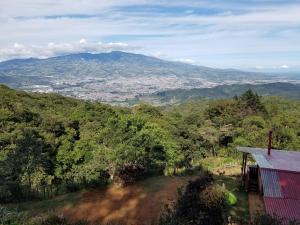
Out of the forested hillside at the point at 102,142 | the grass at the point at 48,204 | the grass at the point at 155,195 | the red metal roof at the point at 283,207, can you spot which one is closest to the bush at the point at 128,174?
the forested hillside at the point at 102,142

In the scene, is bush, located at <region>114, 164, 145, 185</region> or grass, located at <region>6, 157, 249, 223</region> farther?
bush, located at <region>114, 164, 145, 185</region>

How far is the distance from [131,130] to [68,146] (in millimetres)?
10222

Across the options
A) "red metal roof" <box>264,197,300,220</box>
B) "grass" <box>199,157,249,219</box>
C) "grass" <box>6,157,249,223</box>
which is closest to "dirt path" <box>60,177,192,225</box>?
"grass" <box>6,157,249,223</box>

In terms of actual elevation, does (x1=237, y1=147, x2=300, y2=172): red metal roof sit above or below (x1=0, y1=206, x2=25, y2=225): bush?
below

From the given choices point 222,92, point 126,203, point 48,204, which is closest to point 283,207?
point 126,203

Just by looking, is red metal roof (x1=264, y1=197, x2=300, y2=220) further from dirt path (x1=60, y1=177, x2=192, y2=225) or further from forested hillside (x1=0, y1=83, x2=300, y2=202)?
forested hillside (x1=0, y1=83, x2=300, y2=202)

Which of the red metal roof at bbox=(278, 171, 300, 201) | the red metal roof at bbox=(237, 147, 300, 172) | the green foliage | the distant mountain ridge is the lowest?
the distant mountain ridge

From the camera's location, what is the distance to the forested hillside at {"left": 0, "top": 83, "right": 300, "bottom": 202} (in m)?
15.7

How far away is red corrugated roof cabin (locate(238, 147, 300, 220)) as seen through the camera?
11.3 meters

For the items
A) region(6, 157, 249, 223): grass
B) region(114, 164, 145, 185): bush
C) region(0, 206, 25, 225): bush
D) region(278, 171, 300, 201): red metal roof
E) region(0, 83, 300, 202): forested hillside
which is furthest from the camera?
region(0, 83, 300, 202): forested hillside

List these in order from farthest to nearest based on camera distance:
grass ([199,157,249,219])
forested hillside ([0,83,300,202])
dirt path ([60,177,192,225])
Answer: forested hillside ([0,83,300,202])
grass ([199,157,249,219])
dirt path ([60,177,192,225])

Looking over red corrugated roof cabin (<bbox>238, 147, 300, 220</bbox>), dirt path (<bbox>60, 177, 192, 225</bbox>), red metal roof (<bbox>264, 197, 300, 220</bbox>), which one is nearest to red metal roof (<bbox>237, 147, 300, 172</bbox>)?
red corrugated roof cabin (<bbox>238, 147, 300, 220</bbox>)

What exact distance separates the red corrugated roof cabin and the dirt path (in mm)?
3065

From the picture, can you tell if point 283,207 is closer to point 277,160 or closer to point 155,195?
point 277,160
